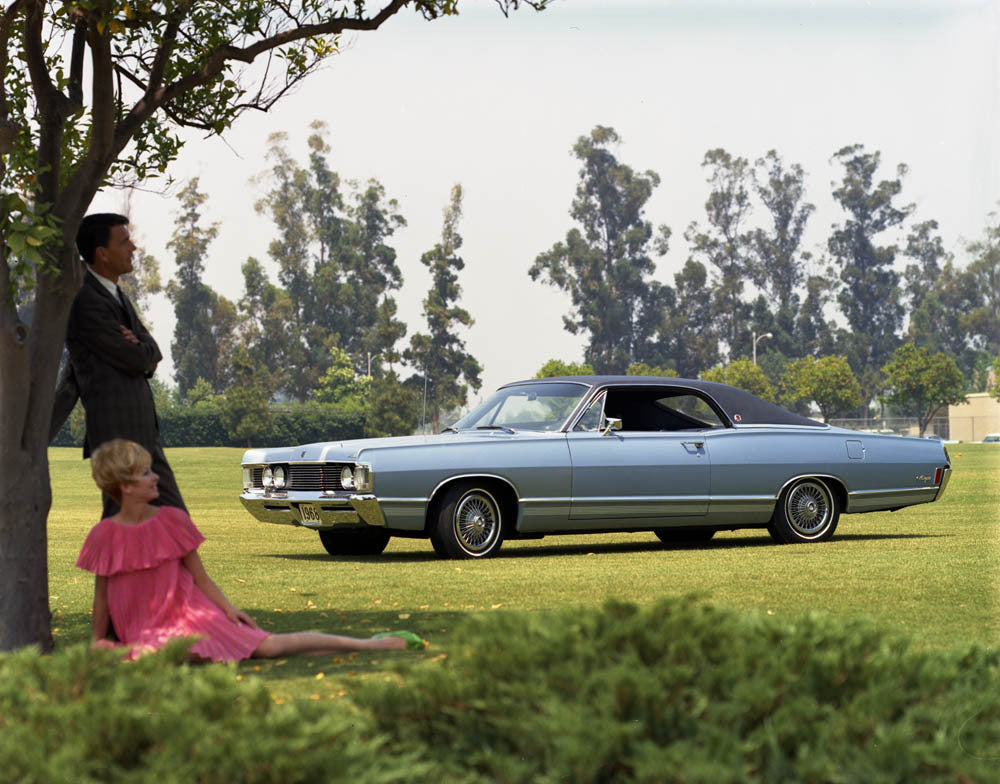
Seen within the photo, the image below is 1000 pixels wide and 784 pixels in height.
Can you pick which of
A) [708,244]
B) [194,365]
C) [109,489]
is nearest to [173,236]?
[194,365]

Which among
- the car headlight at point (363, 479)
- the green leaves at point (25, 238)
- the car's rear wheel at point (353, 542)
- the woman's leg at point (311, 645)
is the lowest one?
the car's rear wheel at point (353, 542)

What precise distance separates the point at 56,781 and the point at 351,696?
1.10 m

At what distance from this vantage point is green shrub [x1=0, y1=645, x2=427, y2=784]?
12.0 ft

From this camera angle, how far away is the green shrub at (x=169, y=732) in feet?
12.0

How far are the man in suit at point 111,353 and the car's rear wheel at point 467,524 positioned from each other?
19.8 ft

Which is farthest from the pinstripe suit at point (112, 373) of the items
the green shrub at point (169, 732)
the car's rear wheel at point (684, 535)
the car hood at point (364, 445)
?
the car's rear wheel at point (684, 535)

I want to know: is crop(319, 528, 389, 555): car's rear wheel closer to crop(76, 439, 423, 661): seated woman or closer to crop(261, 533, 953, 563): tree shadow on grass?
crop(261, 533, 953, 563): tree shadow on grass

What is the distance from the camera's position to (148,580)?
6.39 meters

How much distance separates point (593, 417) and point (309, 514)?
2.75 metres

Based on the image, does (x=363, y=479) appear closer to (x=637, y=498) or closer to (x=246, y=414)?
(x=637, y=498)

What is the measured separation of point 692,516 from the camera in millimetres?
14008

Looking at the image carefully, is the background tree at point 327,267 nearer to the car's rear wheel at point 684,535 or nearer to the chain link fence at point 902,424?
the chain link fence at point 902,424

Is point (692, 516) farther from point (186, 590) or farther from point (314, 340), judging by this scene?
point (314, 340)

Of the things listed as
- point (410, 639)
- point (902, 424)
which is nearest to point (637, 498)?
point (410, 639)
